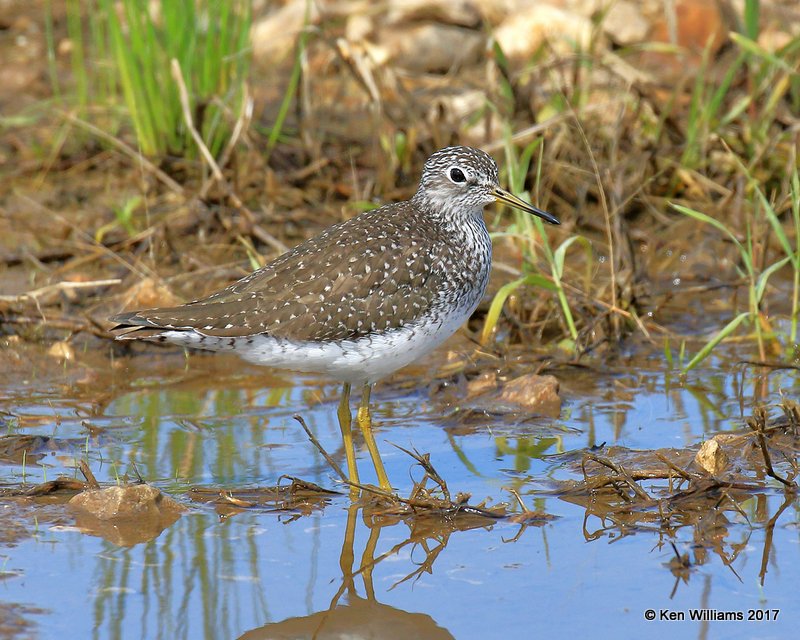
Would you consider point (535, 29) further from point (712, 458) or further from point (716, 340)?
point (712, 458)

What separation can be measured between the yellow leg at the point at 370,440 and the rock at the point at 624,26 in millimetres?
6964

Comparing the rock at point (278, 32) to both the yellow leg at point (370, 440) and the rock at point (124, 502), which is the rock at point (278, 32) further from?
the rock at point (124, 502)

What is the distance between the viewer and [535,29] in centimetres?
1257

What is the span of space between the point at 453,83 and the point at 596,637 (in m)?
7.91

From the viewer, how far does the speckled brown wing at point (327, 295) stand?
21.0ft

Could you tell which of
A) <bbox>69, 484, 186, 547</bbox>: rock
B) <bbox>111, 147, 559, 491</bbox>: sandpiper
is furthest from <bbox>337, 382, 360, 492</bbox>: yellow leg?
<bbox>69, 484, 186, 547</bbox>: rock

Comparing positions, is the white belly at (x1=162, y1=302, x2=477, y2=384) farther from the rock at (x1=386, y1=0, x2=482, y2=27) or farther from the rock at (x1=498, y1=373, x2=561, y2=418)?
the rock at (x1=386, y1=0, x2=482, y2=27)

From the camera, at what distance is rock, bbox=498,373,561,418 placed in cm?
766

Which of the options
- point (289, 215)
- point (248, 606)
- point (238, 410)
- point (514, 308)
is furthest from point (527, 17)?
point (248, 606)

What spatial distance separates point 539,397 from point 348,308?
1.74 metres

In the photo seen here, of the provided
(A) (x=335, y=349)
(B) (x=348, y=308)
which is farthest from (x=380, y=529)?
(B) (x=348, y=308)

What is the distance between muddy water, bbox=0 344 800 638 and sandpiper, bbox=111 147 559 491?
544 mm

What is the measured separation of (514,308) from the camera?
884cm

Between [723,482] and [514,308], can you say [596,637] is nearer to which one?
[723,482]
